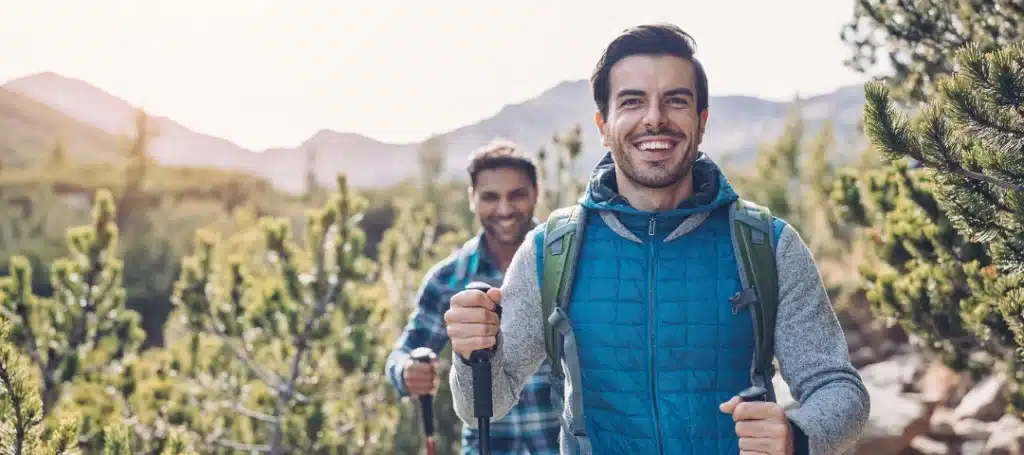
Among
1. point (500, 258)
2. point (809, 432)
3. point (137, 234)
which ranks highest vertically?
point (137, 234)

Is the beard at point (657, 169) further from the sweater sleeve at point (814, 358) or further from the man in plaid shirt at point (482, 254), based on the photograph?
the man in plaid shirt at point (482, 254)

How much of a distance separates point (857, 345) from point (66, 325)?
447 inches

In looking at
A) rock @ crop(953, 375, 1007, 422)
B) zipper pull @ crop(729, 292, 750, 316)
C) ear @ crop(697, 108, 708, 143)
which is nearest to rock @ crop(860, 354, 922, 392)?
rock @ crop(953, 375, 1007, 422)

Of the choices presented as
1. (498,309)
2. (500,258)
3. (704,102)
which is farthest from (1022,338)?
(500,258)

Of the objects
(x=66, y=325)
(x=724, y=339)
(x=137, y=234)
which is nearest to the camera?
(x=724, y=339)

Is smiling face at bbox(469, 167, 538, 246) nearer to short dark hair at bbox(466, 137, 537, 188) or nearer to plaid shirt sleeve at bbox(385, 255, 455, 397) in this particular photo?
short dark hair at bbox(466, 137, 537, 188)

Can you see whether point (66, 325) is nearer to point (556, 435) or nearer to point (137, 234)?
point (556, 435)

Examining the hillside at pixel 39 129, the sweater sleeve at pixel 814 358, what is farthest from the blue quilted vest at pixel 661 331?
the hillside at pixel 39 129

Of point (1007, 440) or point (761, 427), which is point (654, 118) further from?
point (1007, 440)

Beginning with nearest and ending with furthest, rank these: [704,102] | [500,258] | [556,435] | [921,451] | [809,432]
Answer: [809,432], [704,102], [556,435], [500,258], [921,451]

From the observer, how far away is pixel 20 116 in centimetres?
6056

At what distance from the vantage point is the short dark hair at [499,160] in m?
4.00

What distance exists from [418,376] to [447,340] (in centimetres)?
25

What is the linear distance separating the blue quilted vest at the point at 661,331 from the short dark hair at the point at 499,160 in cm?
182
